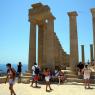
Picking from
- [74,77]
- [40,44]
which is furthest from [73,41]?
[40,44]

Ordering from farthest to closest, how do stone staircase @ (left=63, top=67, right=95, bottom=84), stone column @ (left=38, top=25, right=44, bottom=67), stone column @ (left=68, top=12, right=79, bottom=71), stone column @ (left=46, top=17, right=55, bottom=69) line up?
stone column @ (left=38, top=25, right=44, bottom=67) < stone column @ (left=46, top=17, right=55, bottom=69) < stone column @ (left=68, top=12, right=79, bottom=71) < stone staircase @ (left=63, top=67, right=95, bottom=84)

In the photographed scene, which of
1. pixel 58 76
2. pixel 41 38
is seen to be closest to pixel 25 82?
pixel 58 76

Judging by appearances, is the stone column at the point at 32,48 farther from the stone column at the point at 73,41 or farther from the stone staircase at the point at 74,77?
the stone staircase at the point at 74,77

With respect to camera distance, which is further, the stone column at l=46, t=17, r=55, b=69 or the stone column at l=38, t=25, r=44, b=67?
the stone column at l=38, t=25, r=44, b=67

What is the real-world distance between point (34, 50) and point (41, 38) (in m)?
3.41

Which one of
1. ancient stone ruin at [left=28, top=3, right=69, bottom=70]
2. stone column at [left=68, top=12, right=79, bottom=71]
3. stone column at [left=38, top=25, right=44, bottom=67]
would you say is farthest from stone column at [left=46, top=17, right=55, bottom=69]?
stone column at [left=38, top=25, right=44, bottom=67]

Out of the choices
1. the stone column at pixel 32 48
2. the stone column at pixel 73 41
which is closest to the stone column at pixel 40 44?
the stone column at pixel 32 48

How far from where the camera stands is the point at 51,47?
2745 centimetres

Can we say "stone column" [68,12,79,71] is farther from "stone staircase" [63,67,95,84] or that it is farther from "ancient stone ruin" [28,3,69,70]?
"ancient stone ruin" [28,3,69,70]

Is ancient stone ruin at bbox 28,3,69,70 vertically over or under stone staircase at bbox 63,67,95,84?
over

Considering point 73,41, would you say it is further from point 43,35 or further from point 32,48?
point 43,35

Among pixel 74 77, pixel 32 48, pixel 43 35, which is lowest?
pixel 74 77

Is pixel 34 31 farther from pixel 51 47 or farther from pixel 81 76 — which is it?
pixel 81 76

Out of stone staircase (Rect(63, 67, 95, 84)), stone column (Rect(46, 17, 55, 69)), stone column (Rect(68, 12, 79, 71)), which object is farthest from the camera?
stone column (Rect(46, 17, 55, 69))
